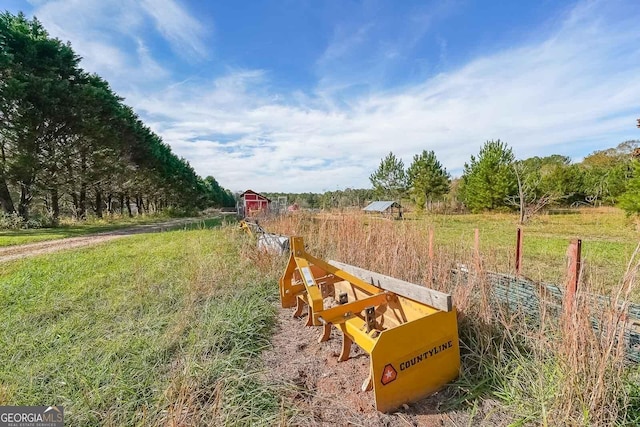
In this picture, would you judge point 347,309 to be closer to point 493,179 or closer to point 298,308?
point 298,308

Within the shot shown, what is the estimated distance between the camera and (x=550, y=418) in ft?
5.63

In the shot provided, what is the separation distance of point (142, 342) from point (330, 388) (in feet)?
5.85

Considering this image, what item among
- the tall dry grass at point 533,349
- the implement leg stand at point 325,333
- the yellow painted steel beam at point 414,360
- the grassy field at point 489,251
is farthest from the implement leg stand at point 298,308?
the yellow painted steel beam at point 414,360

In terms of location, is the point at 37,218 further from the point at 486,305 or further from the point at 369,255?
the point at 486,305

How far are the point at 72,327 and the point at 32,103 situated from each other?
43.6 feet

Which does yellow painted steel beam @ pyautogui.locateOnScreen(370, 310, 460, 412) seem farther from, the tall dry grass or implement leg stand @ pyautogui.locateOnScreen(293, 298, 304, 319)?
implement leg stand @ pyautogui.locateOnScreen(293, 298, 304, 319)

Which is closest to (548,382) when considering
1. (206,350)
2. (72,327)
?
(206,350)

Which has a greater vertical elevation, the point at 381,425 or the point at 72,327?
the point at 72,327

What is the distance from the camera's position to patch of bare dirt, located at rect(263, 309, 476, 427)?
192cm

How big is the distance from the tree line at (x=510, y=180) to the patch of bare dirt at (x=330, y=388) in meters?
16.1

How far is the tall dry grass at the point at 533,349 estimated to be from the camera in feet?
5.27

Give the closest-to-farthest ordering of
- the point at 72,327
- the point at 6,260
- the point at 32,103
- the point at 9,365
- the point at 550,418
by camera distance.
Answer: the point at 550,418 → the point at 9,365 → the point at 72,327 → the point at 6,260 → the point at 32,103

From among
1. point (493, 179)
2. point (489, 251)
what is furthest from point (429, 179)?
point (489, 251)

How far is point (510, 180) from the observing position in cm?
2459
